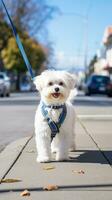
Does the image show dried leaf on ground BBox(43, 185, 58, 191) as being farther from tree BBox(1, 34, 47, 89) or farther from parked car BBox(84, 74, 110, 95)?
tree BBox(1, 34, 47, 89)

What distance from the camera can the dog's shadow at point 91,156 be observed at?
9484 millimetres

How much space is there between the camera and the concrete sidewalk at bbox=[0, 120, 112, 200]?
7.12 m

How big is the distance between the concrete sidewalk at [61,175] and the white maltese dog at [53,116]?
21cm

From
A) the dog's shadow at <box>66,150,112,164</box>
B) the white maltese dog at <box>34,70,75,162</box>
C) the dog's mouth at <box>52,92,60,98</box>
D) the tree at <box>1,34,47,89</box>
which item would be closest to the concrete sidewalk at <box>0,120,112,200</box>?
the dog's shadow at <box>66,150,112,164</box>

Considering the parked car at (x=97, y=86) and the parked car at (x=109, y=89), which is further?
the parked car at (x=97, y=86)

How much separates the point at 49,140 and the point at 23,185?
5.58 feet

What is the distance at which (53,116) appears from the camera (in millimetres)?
9383

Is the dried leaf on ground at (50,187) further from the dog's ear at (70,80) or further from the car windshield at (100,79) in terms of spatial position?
the car windshield at (100,79)

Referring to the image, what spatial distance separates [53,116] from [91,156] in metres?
1.08

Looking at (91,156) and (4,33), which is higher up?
(91,156)

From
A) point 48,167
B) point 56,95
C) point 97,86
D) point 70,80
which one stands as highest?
point 70,80

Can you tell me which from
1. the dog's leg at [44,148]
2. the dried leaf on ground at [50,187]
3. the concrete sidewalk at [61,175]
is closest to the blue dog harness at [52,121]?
the dog's leg at [44,148]

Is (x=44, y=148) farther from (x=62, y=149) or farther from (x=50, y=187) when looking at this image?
(x=50, y=187)

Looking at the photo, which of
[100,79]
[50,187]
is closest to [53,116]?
[50,187]
